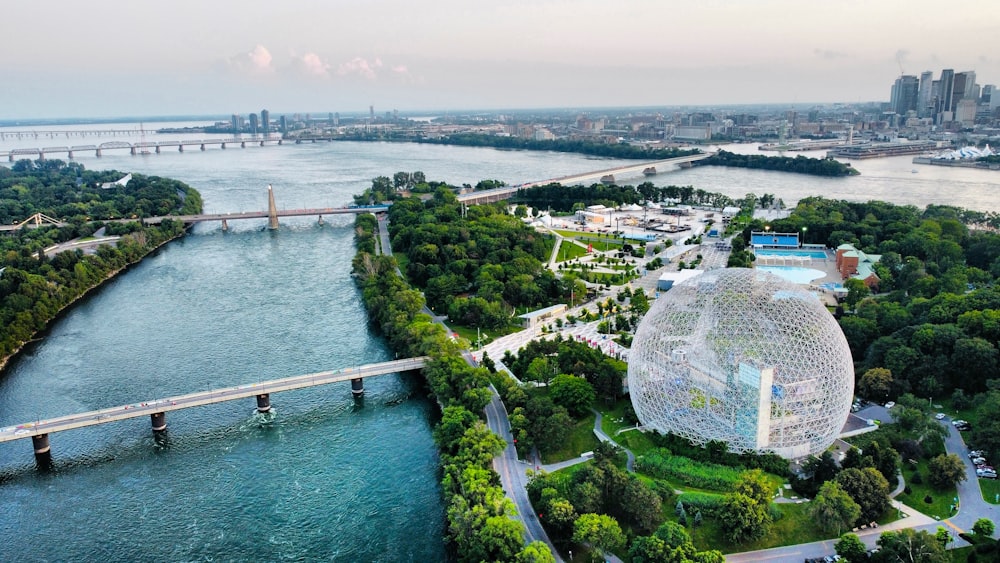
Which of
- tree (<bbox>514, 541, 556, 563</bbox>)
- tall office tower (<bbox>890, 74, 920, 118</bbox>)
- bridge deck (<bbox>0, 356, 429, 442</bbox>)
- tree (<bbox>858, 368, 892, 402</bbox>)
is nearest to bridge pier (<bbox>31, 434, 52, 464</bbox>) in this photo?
bridge deck (<bbox>0, 356, 429, 442</bbox>)

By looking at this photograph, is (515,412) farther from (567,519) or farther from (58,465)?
(58,465)

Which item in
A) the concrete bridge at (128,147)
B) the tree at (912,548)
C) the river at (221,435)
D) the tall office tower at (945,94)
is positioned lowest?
the river at (221,435)

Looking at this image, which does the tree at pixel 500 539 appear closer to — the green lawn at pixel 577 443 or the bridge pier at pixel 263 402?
the green lawn at pixel 577 443

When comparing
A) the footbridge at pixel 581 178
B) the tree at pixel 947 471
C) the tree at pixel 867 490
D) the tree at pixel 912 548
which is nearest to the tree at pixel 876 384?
the tree at pixel 947 471

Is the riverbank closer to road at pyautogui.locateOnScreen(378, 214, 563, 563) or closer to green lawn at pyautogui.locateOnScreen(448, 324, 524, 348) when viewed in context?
green lawn at pyautogui.locateOnScreen(448, 324, 524, 348)

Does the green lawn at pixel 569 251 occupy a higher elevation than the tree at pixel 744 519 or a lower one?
higher

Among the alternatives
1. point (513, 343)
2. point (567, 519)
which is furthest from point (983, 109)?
point (567, 519)

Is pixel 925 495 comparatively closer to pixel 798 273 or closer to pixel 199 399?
pixel 798 273
